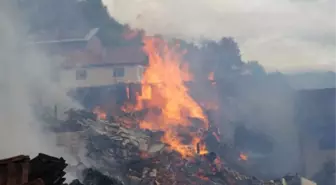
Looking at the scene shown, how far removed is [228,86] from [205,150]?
428 inches

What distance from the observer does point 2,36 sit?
25422 millimetres

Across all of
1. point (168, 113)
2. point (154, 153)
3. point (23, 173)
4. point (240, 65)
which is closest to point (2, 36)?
point (154, 153)

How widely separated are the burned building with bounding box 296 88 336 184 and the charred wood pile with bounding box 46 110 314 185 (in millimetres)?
7225

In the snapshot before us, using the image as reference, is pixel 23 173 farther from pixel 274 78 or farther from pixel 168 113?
pixel 274 78

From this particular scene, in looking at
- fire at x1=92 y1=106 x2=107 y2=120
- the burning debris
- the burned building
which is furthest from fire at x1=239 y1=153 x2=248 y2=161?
fire at x1=92 y1=106 x2=107 y2=120

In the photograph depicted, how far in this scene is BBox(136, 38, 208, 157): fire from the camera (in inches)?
1217

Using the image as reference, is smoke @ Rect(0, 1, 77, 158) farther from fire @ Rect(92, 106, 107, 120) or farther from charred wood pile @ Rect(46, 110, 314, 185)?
fire @ Rect(92, 106, 107, 120)

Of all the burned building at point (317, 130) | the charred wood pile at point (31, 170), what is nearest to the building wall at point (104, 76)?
the burned building at point (317, 130)

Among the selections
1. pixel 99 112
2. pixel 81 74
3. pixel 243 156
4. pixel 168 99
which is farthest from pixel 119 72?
pixel 243 156

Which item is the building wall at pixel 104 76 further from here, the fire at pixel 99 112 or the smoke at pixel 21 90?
the fire at pixel 99 112

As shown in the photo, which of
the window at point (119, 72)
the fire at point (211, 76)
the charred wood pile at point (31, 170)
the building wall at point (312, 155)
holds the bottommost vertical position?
the building wall at point (312, 155)

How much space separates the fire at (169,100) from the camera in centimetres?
3091

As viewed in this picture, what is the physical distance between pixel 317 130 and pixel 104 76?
55.4 ft

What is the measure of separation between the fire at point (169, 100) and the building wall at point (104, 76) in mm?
885
